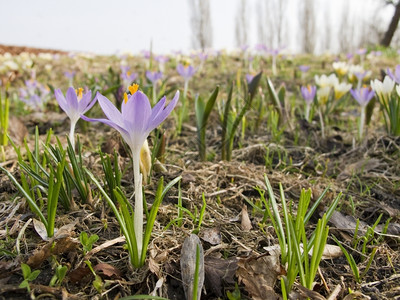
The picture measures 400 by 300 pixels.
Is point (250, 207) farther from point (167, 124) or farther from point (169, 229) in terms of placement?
point (167, 124)

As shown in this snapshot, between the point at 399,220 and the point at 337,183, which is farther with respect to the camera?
the point at 337,183

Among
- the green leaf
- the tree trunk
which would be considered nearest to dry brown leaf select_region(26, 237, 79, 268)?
the green leaf

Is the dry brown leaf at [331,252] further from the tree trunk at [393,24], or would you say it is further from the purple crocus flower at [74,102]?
the tree trunk at [393,24]

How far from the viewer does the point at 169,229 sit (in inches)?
52.4

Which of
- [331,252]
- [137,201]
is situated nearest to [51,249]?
[137,201]

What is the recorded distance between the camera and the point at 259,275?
Result: 3.52 ft

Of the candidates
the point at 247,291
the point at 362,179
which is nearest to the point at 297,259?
the point at 247,291

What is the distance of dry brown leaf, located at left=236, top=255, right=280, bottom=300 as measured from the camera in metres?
1.03

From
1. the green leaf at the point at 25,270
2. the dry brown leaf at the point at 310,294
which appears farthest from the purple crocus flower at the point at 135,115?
the dry brown leaf at the point at 310,294

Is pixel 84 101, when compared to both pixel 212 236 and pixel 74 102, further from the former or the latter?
pixel 212 236

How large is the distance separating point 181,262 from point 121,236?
0.82ft

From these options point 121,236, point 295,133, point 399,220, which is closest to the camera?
point 121,236

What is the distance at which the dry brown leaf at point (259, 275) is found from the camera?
103 centimetres

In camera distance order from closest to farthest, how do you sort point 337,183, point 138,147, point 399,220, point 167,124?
point 138,147 → point 399,220 → point 337,183 → point 167,124
